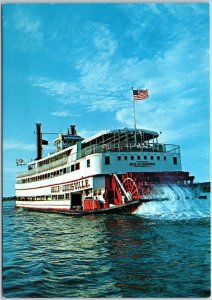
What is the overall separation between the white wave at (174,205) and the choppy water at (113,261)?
1530mm

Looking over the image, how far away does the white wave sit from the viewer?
12.9 meters

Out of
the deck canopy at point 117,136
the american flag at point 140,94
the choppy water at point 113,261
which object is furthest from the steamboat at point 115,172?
the american flag at point 140,94

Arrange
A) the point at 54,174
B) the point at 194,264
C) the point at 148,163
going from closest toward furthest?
the point at 194,264 → the point at 148,163 → the point at 54,174

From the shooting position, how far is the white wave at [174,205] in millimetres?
12896

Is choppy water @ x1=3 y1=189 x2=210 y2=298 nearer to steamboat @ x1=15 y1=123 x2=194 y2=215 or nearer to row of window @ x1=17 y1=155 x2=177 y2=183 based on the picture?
steamboat @ x1=15 y1=123 x2=194 y2=215

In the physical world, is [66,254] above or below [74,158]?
below

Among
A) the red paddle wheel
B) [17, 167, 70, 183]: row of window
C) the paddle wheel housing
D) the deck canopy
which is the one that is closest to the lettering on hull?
the paddle wheel housing

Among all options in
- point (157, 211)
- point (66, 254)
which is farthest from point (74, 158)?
point (66, 254)

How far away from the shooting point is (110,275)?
5.89 m

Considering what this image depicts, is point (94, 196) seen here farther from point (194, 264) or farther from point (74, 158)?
point (194, 264)

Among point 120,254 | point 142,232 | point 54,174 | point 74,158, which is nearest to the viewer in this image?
point 120,254

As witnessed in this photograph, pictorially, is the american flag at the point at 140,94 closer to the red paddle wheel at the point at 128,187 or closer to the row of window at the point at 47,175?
the red paddle wheel at the point at 128,187

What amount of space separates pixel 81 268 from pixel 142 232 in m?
3.59

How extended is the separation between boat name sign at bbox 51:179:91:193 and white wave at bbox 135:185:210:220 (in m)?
3.64
